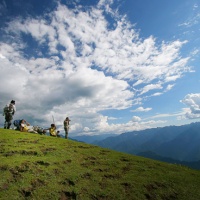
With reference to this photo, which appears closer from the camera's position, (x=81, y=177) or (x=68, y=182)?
(x=68, y=182)

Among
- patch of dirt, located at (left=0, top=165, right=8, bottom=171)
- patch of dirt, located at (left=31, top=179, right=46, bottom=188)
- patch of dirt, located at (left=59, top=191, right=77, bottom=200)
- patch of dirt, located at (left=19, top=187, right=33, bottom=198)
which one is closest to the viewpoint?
patch of dirt, located at (left=19, top=187, right=33, bottom=198)

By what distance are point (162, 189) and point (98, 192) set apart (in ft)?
19.3

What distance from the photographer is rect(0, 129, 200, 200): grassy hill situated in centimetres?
1482

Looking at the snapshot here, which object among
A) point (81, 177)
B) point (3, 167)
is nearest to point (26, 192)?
point (3, 167)

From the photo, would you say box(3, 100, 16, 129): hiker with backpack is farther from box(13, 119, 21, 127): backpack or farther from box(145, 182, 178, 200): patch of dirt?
box(145, 182, 178, 200): patch of dirt

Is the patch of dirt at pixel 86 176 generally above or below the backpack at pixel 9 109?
below

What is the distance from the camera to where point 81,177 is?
17.4 metres

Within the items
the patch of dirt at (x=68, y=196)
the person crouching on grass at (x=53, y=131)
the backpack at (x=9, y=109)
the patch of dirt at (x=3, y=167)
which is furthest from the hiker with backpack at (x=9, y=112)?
the patch of dirt at (x=68, y=196)

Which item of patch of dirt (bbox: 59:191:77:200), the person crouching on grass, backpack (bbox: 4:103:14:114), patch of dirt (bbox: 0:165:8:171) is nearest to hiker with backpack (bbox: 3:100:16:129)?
backpack (bbox: 4:103:14:114)

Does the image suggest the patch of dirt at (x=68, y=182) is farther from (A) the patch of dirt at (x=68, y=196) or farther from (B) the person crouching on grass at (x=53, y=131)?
(B) the person crouching on grass at (x=53, y=131)

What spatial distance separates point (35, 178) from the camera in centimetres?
1588

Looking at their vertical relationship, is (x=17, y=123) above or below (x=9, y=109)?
below

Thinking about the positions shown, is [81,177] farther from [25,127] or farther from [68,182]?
[25,127]

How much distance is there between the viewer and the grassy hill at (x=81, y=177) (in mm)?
14820
